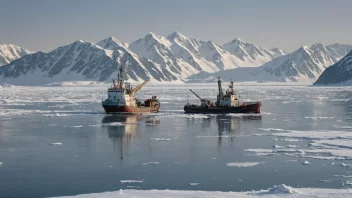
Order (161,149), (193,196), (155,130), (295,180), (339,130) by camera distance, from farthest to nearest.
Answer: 1. (155,130)
2. (339,130)
3. (161,149)
4. (295,180)
5. (193,196)

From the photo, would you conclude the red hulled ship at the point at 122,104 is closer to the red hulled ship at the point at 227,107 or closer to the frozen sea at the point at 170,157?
the red hulled ship at the point at 227,107

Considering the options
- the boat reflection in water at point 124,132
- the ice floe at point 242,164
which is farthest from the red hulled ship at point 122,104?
the ice floe at point 242,164

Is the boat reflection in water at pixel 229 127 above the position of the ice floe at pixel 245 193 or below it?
above

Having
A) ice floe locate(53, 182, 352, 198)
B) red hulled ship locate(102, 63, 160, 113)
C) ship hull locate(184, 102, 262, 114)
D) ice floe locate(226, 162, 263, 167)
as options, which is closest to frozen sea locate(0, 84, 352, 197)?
ice floe locate(226, 162, 263, 167)

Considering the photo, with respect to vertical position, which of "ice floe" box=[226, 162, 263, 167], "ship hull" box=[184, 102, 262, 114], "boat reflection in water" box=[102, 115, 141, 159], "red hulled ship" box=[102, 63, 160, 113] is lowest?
"ice floe" box=[226, 162, 263, 167]

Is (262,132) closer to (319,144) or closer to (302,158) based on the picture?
(319,144)

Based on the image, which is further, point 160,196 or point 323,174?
point 323,174

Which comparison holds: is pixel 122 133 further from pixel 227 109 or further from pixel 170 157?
pixel 227 109

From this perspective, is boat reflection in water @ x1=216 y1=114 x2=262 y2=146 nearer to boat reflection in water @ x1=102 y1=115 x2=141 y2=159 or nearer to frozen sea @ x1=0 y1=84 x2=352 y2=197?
frozen sea @ x1=0 y1=84 x2=352 y2=197

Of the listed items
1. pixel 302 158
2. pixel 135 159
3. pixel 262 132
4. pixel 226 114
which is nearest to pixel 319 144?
pixel 302 158

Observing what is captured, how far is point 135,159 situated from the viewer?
117 ft

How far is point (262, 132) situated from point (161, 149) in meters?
16.2

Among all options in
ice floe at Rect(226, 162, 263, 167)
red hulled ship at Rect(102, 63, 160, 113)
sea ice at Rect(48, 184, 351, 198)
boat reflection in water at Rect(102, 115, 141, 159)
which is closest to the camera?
sea ice at Rect(48, 184, 351, 198)

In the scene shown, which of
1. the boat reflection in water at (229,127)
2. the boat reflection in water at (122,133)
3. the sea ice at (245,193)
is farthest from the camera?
the boat reflection in water at (229,127)
